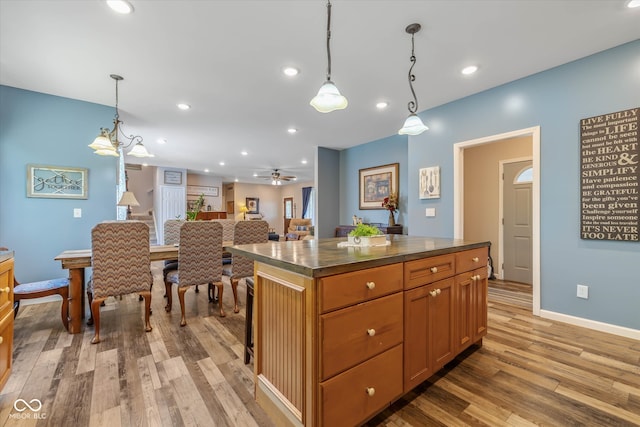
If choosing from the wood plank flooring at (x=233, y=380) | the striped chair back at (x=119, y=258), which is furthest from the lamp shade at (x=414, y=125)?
the striped chair back at (x=119, y=258)

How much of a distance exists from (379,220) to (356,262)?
4.55 metres

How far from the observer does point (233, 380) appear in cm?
186

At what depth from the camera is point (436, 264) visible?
1707mm

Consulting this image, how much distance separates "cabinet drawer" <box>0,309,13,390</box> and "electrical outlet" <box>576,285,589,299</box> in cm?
447

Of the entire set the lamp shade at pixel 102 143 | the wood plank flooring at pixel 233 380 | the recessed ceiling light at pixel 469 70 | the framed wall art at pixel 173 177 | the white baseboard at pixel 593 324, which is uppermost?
the recessed ceiling light at pixel 469 70

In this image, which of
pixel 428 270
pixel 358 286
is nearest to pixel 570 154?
pixel 428 270

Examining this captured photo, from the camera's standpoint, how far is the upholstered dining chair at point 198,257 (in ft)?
9.28

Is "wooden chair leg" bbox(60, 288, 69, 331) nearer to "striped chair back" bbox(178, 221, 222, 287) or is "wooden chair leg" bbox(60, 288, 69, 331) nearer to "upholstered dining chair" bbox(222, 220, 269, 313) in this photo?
"striped chair back" bbox(178, 221, 222, 287)

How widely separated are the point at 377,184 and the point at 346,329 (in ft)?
15.5

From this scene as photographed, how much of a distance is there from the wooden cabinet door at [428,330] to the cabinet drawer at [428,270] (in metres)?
0.04

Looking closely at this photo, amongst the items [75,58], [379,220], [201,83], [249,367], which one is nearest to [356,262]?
[249,367]

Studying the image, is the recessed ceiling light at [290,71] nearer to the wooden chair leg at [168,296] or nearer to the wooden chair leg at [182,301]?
the wooden chair leg at [182,301]

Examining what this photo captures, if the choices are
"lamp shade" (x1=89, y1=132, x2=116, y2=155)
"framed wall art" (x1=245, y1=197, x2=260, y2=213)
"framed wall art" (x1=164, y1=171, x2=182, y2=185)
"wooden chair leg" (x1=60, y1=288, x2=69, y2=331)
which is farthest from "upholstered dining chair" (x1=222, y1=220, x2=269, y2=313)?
"framed wall art" (x1=245, y1=197, x2=260, y2=213)

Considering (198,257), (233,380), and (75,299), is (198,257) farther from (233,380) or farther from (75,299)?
(233,380)
